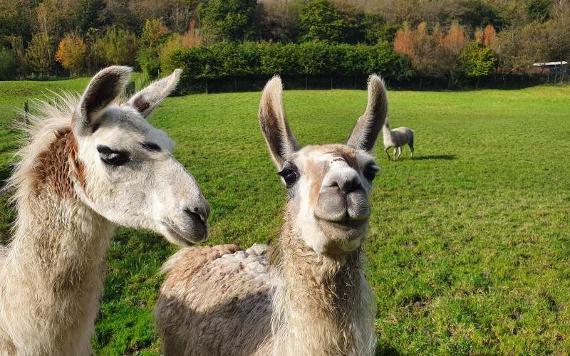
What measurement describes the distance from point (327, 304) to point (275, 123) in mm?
1085

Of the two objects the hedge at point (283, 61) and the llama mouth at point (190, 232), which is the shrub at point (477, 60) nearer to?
the hedge at point (283, 61)

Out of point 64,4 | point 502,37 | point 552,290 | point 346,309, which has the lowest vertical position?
point 552,290

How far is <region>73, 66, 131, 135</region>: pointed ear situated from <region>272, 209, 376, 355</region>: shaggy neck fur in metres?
1.22

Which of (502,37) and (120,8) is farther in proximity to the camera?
(120,8)

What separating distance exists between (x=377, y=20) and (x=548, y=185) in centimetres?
8275

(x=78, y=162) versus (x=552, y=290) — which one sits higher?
(x=78, y=162)

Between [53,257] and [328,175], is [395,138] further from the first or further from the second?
[53,257]

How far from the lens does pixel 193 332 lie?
366cm

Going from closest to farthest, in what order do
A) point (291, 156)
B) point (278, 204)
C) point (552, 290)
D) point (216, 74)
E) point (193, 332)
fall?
point (291, 156) → point (193, 332) → point (552, 290) → point (278, 204) → point (216, 74)

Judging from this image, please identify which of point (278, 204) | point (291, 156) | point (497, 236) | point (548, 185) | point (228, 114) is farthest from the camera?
point (228, 114)

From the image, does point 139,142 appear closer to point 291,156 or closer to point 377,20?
point 291,156

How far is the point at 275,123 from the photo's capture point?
2824mm

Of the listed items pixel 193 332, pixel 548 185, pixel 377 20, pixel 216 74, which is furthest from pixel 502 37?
pixel 193 332

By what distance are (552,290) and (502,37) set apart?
69592mm
